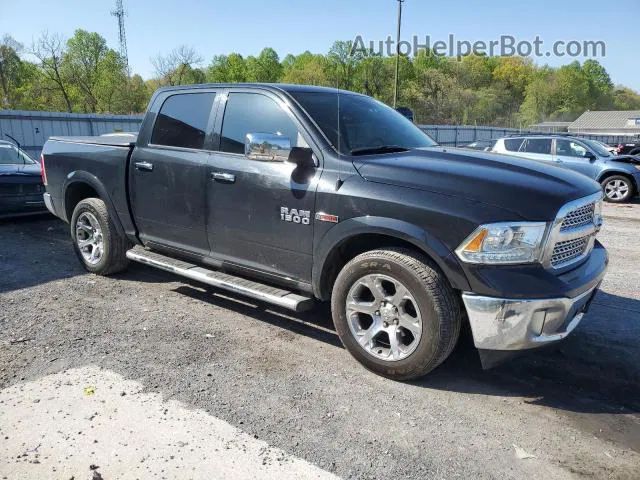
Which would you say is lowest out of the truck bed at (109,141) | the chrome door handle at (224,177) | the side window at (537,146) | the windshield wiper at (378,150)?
the side window at (537,146)

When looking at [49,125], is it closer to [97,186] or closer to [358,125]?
[97,186]

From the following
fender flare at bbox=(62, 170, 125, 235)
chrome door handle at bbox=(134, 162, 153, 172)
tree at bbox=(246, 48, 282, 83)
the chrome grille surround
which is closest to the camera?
the chrome grille surround

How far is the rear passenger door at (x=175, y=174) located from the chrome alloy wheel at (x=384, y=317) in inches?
62.7

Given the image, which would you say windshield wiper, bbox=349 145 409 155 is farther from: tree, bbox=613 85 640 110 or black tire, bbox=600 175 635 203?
tree, bbox=613 85 640 110

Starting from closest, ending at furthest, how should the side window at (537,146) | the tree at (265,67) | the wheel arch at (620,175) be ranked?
the wheel arch at (620,175) → the side window at (537,146) → the tree at (265,67)

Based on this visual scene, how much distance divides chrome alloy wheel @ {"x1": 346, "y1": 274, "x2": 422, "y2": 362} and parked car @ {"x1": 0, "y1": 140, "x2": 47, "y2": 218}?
730 cm

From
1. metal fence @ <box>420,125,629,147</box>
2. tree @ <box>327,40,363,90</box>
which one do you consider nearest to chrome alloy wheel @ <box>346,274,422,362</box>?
tree @ <box>327,40,363,90</box>

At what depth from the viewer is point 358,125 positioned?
14.1 feet

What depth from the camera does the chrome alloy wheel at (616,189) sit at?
45.6 ft

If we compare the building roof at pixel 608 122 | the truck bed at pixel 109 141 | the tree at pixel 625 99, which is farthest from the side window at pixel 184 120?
the tree at pixel 625 99

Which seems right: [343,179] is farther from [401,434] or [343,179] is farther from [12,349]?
[12,349]

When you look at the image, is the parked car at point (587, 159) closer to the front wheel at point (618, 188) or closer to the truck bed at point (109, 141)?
the front wheel at point (618, 188)

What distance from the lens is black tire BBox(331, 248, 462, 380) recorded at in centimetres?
328

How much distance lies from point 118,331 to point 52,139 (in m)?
3.04
